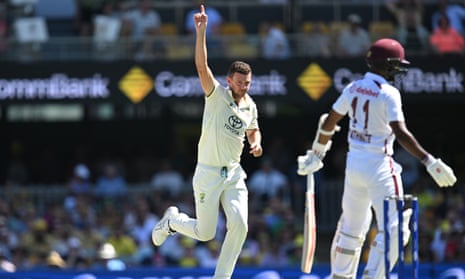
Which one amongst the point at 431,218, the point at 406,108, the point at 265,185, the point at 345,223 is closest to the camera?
the point at 345,223

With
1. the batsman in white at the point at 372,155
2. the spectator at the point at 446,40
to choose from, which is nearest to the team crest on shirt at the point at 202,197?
the batsman in white at the point at 372,155

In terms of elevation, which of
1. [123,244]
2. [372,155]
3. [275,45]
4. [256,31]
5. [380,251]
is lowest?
[123,244]

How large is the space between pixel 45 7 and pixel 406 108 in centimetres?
663

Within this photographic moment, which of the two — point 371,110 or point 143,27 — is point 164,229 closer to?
point 371,110

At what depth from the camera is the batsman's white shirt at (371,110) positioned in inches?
344

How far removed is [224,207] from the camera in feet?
29.8

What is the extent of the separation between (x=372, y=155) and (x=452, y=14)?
28.7ft

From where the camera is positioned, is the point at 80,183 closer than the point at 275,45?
No

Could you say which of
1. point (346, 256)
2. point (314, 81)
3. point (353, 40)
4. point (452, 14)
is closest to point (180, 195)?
point (314, 81)

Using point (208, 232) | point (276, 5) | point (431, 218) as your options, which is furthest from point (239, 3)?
point (208, 232)

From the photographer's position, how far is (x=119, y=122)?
19984 mm

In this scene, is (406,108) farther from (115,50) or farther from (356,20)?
(115,50)

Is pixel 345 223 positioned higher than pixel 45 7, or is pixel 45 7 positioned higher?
pixel 45 7

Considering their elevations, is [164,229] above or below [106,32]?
below
